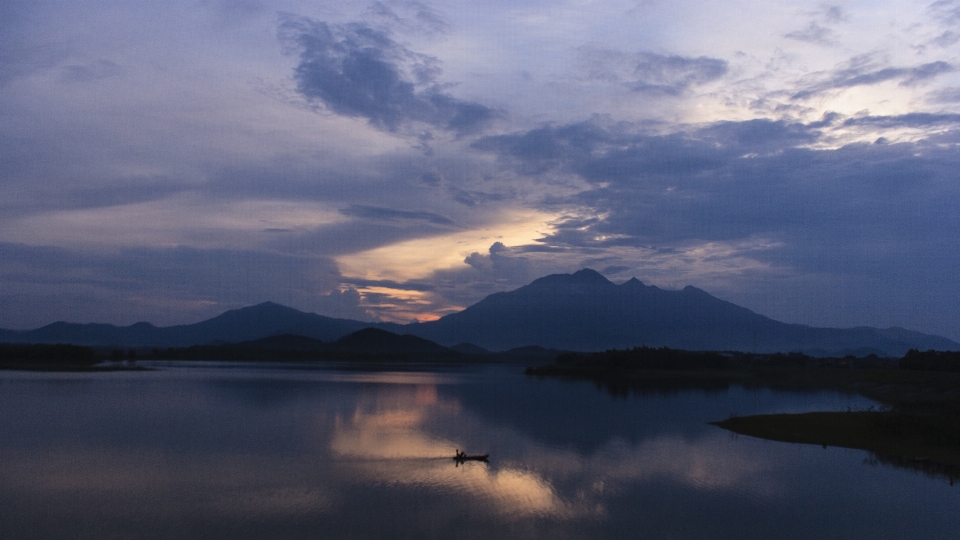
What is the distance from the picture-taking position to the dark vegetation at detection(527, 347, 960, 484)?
76.9 feet

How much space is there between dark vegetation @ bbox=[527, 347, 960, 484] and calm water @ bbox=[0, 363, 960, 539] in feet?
5.92

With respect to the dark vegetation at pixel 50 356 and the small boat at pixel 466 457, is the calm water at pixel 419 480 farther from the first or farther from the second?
the dark vegetation at pixel 50 356

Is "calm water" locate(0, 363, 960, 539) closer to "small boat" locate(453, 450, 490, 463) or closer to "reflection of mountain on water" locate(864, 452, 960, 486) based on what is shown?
"small boat" locate(453, 450, 490, 463)

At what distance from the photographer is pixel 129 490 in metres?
15.7

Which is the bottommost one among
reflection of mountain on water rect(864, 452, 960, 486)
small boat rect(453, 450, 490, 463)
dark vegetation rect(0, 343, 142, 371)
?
reflection of mountain on water rect(864, 452, 960, 486)

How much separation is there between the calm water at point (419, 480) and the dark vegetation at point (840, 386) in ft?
5.92

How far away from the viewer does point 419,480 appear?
17547 mm

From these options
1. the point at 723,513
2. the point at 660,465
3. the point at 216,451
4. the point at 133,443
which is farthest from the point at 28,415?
the point at 723,513

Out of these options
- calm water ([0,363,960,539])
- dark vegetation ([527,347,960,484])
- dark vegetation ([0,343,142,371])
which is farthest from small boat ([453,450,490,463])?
dark vegetation ([0,343,142,371])

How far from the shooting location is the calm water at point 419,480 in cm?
1366

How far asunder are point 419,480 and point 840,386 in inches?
2445

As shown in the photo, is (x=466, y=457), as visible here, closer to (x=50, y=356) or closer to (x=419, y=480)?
(x=419, y=480)

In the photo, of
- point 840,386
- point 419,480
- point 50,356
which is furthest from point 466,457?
point 50,356

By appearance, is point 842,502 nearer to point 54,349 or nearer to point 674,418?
point 674,418
